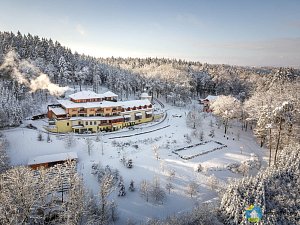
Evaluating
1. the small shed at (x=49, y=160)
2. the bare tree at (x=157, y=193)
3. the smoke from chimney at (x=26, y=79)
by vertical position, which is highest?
the smoke from chimney at (x=26, y=79)

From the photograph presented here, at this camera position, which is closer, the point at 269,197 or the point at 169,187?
the point at 269,197

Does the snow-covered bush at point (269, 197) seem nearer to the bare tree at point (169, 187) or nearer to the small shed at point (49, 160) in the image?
the bare tree at point (169, 187)

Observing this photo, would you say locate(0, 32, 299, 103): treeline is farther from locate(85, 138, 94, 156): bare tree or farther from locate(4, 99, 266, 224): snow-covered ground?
locate(85, 138, 94, 156): bare tree

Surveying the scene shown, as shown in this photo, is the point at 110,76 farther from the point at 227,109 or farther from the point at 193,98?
the point at 227,109

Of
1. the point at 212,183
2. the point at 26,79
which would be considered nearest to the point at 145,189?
the point at 212,183

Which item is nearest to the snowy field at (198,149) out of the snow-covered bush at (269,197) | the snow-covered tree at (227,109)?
the snow-covered tree at (227,109)

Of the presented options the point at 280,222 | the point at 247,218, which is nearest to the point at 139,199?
the point at 247,218

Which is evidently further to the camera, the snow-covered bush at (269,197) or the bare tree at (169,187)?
the bare tree at (169,187)
